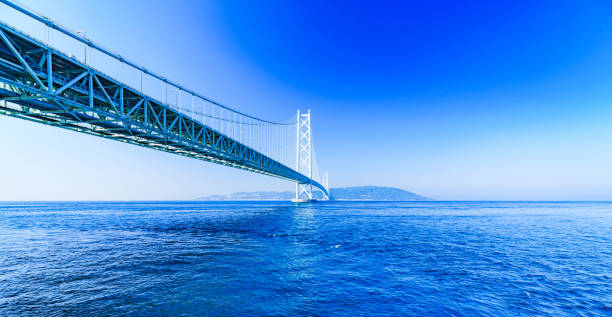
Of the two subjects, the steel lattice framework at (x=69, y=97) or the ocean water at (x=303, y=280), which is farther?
the steel lattice framework at (x=69, y=97)

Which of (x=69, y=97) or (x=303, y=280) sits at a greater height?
(x=69, y=97)

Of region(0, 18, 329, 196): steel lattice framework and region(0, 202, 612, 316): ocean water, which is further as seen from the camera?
region(0, 18, 329, 196): steel lattice framework

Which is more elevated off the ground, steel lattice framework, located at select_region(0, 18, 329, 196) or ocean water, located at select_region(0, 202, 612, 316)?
steel lattice framework, located at select_region(0, 18, 329, 196)

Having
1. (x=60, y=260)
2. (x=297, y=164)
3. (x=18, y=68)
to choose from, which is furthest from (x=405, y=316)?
(x=297, y=164)

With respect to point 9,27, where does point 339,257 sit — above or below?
below

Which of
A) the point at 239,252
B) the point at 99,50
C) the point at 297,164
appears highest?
the point at 99,50

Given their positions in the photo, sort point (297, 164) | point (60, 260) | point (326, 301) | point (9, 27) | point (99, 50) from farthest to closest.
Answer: point (297, 164), point (99, 50), point (60, 260), point (9, 27), point (326, 301)

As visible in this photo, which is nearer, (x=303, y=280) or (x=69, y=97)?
(x=303, y=280)

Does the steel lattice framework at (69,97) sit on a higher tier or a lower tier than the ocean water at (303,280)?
higher

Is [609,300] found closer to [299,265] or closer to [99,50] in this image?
[299,265]

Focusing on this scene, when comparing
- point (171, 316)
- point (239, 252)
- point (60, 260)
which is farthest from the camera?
point (239, 252)

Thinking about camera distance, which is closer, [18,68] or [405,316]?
[405,316]
